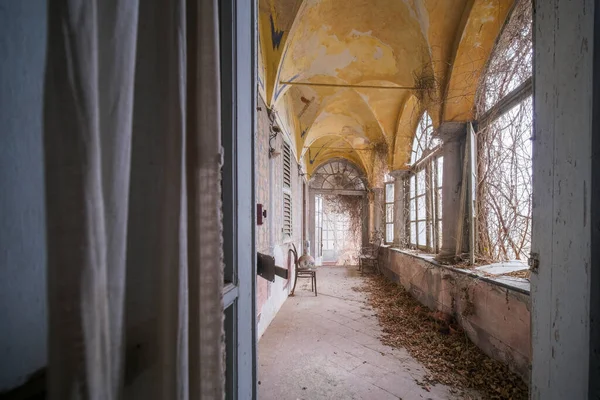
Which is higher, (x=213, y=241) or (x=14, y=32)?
(x=14, y=32)

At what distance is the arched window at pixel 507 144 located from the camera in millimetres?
2766

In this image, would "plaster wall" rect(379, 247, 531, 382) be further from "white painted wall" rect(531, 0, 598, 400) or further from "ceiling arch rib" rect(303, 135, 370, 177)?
"ceiling arch rib" rect(303, 135, 370, 177)

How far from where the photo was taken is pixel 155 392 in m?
0.52

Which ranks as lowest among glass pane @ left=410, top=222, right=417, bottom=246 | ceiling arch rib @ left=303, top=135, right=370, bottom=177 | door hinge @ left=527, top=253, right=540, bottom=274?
glass pane @ left=410, top=222, right=417, bottom=246

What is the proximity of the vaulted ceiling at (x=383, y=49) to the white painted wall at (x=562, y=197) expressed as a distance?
2.26 m

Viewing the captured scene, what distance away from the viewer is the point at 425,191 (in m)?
5.55

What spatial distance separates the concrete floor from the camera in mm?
2465

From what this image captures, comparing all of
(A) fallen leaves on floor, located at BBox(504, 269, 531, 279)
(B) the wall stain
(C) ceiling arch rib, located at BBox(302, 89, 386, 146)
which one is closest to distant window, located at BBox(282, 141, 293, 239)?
(C) ceiling arch rib, located at BBox(302, 89, 386, 146)

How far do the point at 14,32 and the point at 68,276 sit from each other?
15.8 inches

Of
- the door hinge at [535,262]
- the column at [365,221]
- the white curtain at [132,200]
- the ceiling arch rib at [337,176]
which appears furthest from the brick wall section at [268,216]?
the column at [365,221]

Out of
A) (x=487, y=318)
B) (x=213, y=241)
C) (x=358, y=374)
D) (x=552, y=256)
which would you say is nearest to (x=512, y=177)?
(x=487, y=318)

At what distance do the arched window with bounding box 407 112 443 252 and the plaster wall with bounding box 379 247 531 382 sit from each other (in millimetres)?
957

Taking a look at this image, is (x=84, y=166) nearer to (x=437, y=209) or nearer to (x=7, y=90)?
(x=7, y=90)

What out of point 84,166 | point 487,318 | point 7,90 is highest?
point 7,90
